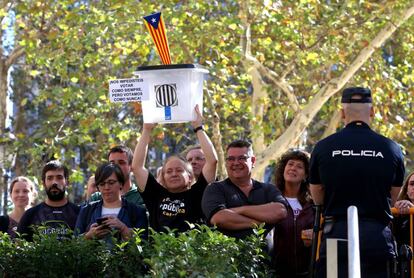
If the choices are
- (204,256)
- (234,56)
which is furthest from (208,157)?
(234,56)

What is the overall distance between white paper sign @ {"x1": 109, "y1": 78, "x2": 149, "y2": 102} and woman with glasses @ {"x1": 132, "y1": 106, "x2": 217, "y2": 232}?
39 centimetres

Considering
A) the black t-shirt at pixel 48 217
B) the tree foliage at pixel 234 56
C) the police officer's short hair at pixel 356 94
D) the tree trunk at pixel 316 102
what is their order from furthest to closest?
the tree trunk at pixel 316 102
the tree foliage at pixel 234 56
the black t-shirt at pixel 48 217
the police officer's short hair at pixel 356 94

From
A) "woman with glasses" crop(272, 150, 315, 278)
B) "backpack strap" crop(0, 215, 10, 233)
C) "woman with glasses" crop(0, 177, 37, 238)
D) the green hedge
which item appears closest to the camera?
the green hedge

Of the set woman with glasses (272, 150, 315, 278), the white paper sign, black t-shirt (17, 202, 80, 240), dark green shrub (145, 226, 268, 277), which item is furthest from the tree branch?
dark green shrub (145, 226, 268, 277)

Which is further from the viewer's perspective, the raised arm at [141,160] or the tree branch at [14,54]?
the tree branch at [14,54]

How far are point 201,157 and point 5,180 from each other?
15.9 m

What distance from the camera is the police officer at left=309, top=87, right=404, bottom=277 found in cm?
860

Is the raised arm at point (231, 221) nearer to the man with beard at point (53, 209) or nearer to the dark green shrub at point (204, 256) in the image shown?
the dark green shrub at point (204, 256)

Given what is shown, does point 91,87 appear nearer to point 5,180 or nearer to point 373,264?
point 5,180

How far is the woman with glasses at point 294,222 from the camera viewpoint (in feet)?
32.7

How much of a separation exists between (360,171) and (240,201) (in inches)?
63.6

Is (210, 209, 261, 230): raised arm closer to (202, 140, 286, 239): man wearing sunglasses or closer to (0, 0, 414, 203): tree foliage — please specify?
(202, 140, 286, 239): man wearing sunglasses

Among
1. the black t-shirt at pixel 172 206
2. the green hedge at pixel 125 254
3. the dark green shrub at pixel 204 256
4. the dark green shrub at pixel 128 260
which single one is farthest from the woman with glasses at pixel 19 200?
the dark green shrub at pixel 204 256

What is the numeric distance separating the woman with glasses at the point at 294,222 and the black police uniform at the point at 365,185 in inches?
49.6
